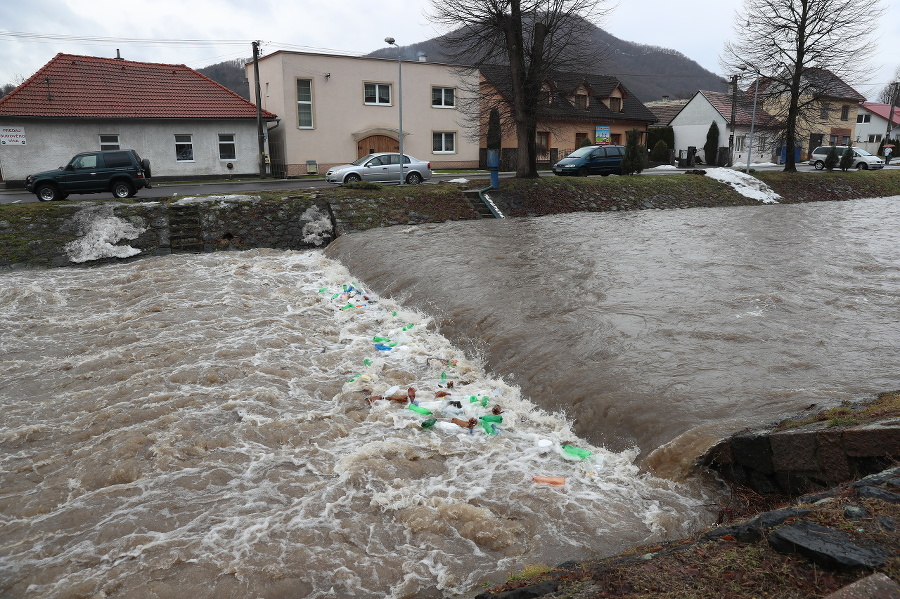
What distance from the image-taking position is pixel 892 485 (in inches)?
139

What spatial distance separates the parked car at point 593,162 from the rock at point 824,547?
82.8ft

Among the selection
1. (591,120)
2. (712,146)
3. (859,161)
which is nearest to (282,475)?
(591,120)

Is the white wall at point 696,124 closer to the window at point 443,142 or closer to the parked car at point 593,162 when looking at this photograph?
the window at point 443,142

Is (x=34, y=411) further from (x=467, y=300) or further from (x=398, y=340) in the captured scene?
(x=467, y=300)

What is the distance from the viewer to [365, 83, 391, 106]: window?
35.7 meters

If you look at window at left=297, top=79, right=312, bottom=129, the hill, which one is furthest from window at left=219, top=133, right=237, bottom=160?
the hill

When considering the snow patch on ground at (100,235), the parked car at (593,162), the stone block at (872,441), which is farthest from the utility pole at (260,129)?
the stone block at (872,441)

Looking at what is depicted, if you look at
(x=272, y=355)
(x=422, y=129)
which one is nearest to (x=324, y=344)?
(x=272, y=355)

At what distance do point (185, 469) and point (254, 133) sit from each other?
96.0 ft

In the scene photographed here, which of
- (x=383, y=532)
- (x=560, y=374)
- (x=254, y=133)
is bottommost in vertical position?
(x=383, y=532)

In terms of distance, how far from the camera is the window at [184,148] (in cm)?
3041

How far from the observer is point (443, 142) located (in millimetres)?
39094

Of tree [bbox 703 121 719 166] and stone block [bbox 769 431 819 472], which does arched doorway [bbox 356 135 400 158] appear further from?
stone block [bbox 769 431 819 472]

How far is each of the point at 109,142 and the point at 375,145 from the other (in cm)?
1367
